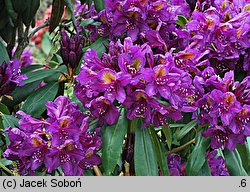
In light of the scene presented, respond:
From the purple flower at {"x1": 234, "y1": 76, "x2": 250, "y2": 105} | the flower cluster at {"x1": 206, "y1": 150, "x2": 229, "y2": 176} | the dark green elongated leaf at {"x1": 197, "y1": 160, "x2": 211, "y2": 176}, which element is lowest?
the flower cluster at {"x1": 206, "y1": 150, "x2": 229, "y2": 176}

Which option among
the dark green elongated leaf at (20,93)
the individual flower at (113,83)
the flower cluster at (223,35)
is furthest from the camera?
the dark green elongated leaf at (20,93)

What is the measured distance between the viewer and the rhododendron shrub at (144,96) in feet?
3.58

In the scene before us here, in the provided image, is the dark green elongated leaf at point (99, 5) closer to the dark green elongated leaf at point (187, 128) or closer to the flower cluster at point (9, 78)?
the flower cluster at point (9, 78)

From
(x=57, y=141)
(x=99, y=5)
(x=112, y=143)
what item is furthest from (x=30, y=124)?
(x=99, y=5)

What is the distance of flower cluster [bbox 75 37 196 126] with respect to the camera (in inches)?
42.0

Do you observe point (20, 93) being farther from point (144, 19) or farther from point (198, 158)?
point (198, 158)

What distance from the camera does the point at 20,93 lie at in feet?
4.79

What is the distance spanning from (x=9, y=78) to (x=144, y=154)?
43 cm

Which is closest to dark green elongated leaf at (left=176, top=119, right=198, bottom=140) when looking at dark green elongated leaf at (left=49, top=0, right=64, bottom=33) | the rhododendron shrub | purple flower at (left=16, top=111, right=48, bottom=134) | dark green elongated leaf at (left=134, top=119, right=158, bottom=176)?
the rhododendron shrub

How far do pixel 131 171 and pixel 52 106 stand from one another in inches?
12.0

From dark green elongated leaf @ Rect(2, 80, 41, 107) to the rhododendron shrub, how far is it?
72 millimetres

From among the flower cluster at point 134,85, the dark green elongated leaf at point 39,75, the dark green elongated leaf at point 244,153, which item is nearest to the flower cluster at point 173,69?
→ the flower cluster at point 134,85

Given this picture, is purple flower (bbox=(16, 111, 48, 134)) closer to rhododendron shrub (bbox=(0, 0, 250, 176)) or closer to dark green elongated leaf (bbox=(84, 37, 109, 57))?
rhododendron shrub (bbox=(0, 0, 250, 176))
